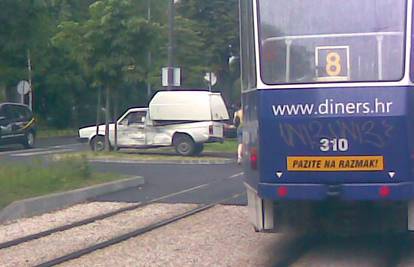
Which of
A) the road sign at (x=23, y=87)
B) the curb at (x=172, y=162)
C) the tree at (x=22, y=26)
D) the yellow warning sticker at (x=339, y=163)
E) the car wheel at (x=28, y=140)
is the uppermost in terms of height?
the tree at (x=22, y=26)

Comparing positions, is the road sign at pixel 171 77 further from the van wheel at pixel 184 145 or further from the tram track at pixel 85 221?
the tram track at pixel 85 221

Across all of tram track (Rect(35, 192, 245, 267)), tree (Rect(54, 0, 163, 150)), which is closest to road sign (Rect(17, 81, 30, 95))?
tree (Rect(54, 0, 163, 150))

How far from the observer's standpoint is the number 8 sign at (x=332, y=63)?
11.6 m

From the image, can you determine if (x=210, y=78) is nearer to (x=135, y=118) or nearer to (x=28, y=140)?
(x=28, y=140)

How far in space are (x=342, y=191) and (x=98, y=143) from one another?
75.0ft

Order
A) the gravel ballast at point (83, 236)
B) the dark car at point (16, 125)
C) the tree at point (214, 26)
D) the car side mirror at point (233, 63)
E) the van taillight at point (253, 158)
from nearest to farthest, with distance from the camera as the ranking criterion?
the van taillight at point (253, 158) → the gravel ballast at point (83, 236) → the dark car at point (16, 125) → the tree at point (214, 26) → the car side mirror at point (233, 63)

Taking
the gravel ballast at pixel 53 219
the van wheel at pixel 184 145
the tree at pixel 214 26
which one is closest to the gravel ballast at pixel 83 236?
the gravel ballast at pixel 53 219

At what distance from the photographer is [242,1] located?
12.6 meters

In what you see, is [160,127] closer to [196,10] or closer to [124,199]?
[124,199]

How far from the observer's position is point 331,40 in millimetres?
11719

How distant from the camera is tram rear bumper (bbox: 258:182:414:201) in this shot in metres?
11.4

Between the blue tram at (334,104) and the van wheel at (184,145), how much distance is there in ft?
66.7

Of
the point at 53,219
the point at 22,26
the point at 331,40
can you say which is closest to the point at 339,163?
the point at 331,40

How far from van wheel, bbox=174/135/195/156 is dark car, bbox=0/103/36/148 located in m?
6.92
